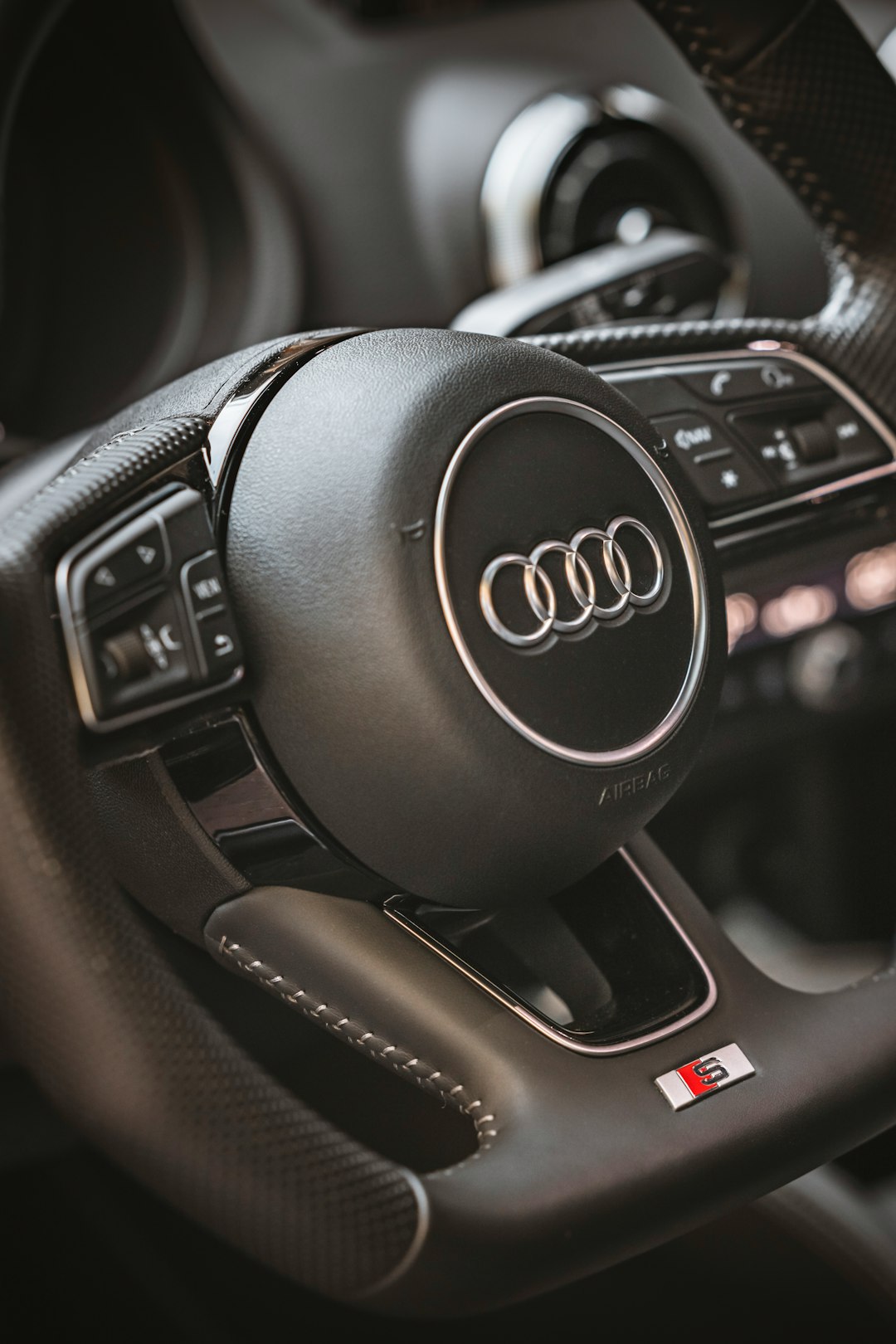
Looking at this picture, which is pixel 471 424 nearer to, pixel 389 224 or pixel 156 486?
pixel 156 486

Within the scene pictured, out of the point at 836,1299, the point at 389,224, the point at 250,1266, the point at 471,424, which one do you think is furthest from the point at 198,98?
the point at 836,1299

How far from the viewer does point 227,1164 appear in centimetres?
55

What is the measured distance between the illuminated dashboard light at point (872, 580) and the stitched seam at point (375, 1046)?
0.77 meters

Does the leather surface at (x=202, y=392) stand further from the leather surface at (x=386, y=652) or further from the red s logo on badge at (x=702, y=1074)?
the red s logo on badge at (x=702, y=1074)

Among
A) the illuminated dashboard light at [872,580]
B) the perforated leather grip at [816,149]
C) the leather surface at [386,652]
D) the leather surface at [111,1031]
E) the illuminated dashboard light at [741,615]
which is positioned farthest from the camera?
the illuminated dashboard light at [872,580]

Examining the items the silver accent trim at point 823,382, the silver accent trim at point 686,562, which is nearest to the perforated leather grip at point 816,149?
the silver accent trim at point 823,382

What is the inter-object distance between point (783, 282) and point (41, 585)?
1414 millimetres

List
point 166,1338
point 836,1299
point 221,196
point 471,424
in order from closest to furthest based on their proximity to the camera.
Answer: point 471,424
point 836,1299
point 166,1338
point 221,196

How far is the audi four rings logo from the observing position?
68cm

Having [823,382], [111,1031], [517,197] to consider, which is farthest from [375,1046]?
[517,197]

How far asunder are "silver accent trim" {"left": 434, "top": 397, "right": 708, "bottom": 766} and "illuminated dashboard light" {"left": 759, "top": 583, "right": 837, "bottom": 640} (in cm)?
70

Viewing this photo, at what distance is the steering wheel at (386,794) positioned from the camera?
556 millimetres

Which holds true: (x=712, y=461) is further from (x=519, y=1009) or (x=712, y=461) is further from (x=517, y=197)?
(x=517, y=197)

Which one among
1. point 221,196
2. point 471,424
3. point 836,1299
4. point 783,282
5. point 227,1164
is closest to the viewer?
point 227,1164
